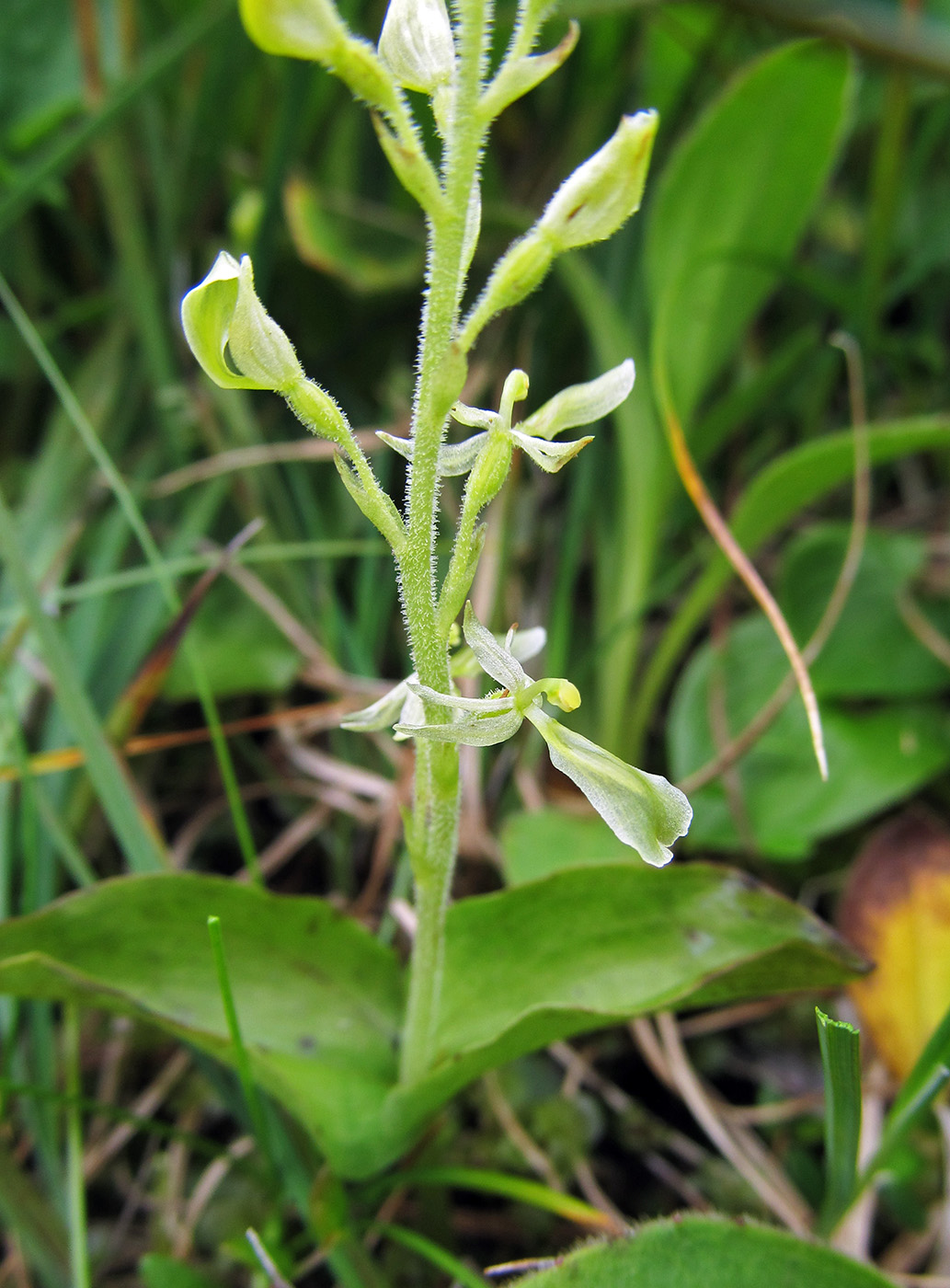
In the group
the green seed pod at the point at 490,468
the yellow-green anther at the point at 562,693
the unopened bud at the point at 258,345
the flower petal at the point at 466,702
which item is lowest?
the yellow-green anther at the point at 562,693

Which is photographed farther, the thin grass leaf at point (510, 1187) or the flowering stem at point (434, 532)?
the thin grass leaf at point (510, 1187)

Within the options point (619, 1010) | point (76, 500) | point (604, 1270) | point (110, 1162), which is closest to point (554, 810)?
point (619, 1010)

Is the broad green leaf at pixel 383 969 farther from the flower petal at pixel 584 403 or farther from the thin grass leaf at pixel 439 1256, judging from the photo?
the flower petal at pixel 584 403

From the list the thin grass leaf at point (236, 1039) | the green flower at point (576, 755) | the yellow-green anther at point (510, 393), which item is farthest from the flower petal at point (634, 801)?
the thin grass leaf at point (236, 1039)

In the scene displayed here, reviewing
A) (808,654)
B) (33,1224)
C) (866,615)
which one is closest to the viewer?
(33,1224)

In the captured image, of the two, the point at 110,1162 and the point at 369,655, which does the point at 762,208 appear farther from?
the point at 110,1162

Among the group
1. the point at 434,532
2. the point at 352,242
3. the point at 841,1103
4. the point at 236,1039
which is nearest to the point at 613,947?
the point at 841,1103

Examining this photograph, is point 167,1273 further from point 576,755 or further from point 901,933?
point 901,933
